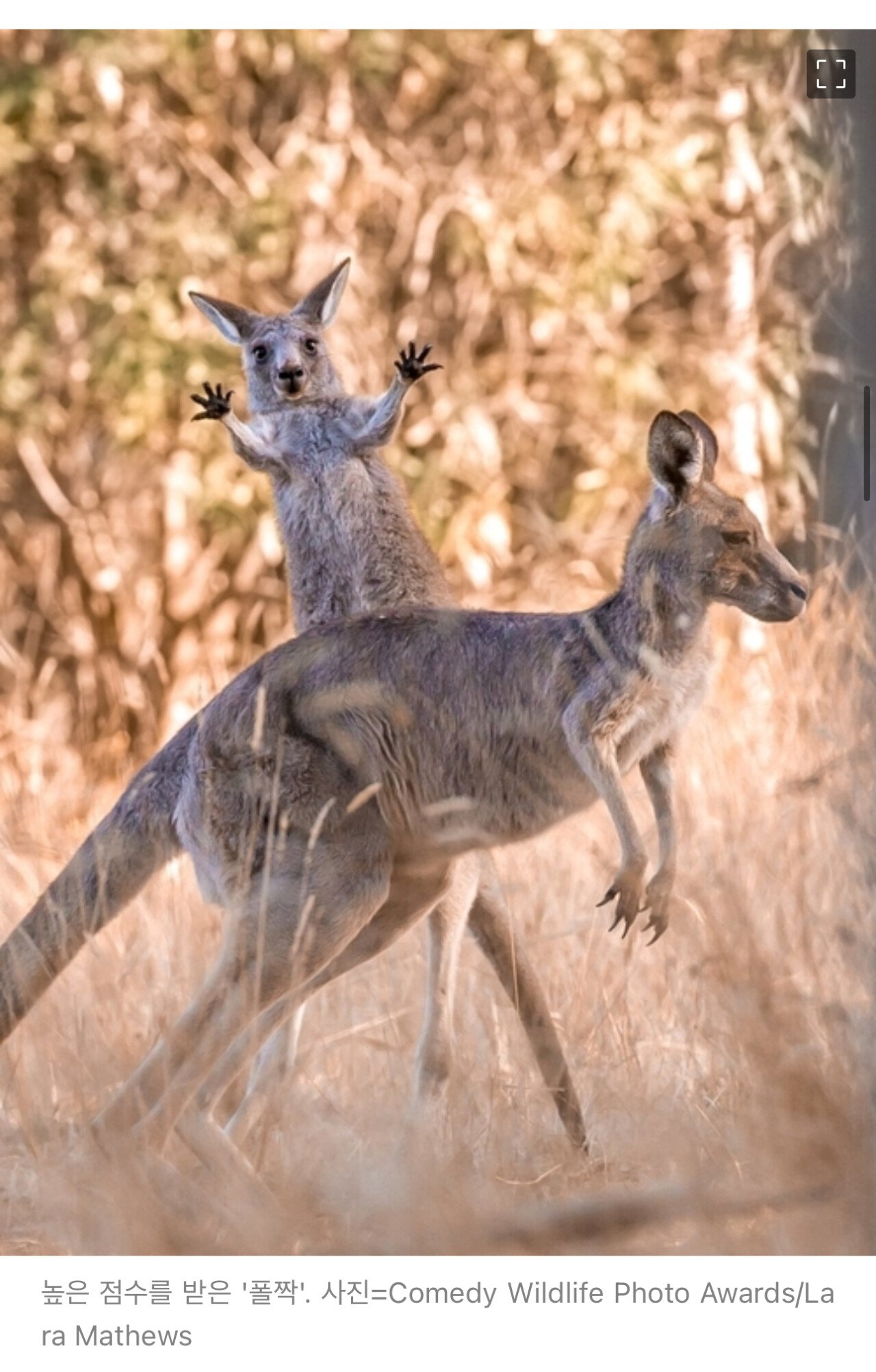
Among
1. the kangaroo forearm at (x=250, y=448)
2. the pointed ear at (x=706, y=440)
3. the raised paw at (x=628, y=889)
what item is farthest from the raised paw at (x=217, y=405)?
the raised paw at (x=628, y=889)

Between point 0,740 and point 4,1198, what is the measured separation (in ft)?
13.0

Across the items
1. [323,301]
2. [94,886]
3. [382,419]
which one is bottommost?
[94,886]

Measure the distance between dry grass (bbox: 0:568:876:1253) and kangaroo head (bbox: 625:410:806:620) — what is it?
0.41 meters

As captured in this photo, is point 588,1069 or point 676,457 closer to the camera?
point 676,457

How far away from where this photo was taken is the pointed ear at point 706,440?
4.13m

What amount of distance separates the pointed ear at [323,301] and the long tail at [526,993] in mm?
2152

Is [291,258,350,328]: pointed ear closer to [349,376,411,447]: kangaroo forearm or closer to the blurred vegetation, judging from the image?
[349,376,411,447]: kangaroo forearm

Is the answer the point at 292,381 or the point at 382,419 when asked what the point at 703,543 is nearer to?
the point at 382,419

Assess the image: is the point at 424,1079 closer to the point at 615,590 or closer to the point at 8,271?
the point at 615,590

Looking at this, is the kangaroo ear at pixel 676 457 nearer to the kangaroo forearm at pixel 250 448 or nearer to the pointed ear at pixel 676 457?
the pointed ear at pixel 676 457

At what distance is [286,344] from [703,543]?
7.74ft

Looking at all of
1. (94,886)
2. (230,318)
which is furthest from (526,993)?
(230,318)

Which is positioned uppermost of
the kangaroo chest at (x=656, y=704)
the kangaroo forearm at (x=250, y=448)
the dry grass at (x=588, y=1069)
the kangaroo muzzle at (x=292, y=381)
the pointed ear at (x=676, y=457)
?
the kangaroo muzzle at (x=292, y=381)

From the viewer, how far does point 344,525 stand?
18.4ft
